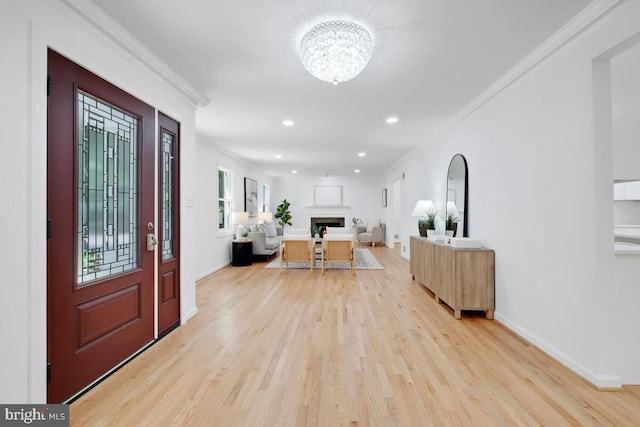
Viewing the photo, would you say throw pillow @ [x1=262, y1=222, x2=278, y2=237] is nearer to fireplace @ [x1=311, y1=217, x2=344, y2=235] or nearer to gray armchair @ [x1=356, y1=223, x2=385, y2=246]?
fireplace @ [x1=311, y1=217, x2=344, y2=235]

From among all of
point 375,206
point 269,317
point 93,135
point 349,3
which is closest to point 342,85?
point 349,3

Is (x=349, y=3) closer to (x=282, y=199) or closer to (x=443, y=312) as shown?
(x=443, y=312)

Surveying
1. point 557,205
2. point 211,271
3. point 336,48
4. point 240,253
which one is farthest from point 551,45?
point 240,253

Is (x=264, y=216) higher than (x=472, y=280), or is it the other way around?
(x=264, y=216)

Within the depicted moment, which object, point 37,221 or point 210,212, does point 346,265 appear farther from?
point 37,221

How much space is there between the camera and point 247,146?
5.82m

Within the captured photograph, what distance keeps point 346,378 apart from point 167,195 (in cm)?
233

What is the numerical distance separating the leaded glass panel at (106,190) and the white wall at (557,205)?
11.3ft

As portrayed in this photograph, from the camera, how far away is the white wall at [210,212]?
5.16 metres

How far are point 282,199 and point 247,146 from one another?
5531mm

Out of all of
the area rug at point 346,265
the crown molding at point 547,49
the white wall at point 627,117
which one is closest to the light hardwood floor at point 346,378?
the white wall at point 627,117

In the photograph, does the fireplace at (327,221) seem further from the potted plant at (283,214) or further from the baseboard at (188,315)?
the baseboard at (188,315)

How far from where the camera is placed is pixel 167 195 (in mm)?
2879

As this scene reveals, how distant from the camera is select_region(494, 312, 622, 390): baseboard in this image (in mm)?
1910
